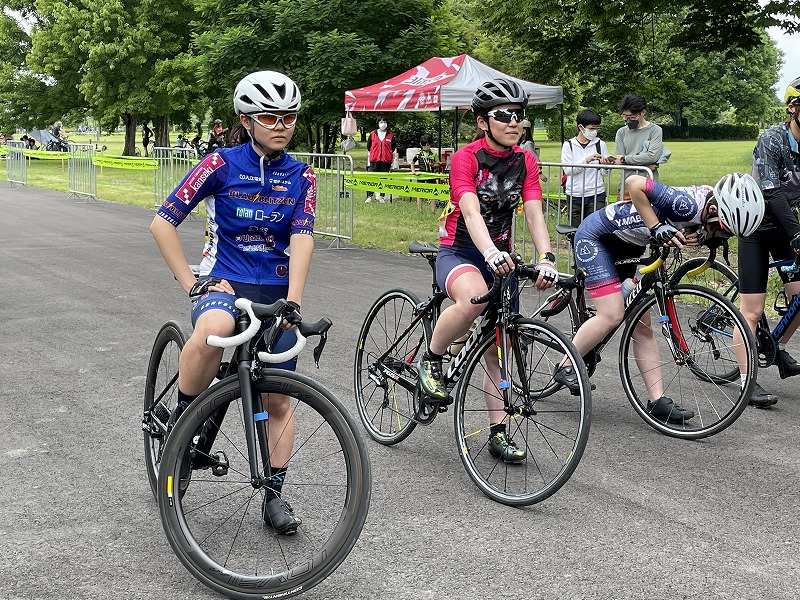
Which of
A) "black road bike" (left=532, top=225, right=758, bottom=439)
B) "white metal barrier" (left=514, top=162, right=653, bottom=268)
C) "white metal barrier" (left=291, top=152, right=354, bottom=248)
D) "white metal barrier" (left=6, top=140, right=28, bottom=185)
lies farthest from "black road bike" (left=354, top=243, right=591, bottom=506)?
"white metal barrier" (left=6, top=140, right=28, bottom=185)

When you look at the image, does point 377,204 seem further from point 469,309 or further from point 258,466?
point 258,466

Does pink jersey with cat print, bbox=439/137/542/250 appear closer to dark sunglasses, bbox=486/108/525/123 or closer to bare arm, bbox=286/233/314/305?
dark sunglasses, bbox=486/108/525/123

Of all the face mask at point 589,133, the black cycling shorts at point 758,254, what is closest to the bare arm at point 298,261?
the black cycling shorts at point 758,254

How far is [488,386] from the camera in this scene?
5.05 m

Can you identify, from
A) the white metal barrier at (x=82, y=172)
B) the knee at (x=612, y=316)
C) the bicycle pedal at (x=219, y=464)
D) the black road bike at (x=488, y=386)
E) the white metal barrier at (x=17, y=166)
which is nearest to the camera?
the bicycle pedal at (x=219, y=464)

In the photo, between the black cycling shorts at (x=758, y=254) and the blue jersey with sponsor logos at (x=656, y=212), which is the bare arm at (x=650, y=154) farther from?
the blue jersey with sponsor logos at (x=656, y=212)

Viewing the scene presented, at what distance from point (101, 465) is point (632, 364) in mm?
3592

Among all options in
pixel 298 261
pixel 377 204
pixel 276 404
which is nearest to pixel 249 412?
pixel 276 404

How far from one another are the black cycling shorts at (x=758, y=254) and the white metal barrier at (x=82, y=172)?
22.0 m

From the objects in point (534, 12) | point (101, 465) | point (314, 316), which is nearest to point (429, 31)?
point (534, 12)

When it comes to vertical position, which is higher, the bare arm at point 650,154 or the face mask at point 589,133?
the face mask at point 589,133

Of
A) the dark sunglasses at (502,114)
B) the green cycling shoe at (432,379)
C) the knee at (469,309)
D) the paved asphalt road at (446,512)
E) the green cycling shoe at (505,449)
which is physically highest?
the dark sunglasses at (502,114)

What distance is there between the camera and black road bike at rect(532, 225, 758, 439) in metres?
5.70

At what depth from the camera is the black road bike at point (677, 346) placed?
5.70 m
